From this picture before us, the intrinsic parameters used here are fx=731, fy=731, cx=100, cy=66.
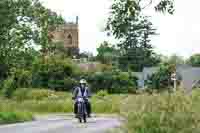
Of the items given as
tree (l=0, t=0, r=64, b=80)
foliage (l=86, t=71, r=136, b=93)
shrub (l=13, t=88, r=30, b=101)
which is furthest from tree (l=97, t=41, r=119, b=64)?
tree (l=0, t=0, r=64, b=80)

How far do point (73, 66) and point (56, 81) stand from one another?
3.39 m

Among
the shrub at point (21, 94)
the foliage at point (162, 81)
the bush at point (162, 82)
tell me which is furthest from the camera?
the shrub at point (21, 94)

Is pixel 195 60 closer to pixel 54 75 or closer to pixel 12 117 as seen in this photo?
pixel 54 75

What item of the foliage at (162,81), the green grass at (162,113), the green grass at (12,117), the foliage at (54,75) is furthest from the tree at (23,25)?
the foliage at (54,75)

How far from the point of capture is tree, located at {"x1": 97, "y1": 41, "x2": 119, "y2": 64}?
102 meters

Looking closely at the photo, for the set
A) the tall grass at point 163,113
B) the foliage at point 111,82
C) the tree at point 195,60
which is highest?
the tree at point 195,60

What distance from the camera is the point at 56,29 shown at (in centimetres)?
3222

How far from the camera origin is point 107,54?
106m

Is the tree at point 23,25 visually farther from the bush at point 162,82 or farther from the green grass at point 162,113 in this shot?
the green grass at point 162,113

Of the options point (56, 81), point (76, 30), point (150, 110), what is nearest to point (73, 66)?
point (56, 81)

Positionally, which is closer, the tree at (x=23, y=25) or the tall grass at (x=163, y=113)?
the tall grass at (x=163, y=113)

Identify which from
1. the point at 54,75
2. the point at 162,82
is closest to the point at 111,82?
the point at 54,75

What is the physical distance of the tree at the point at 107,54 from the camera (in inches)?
4001

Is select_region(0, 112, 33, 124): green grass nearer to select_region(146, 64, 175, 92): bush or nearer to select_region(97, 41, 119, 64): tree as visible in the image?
select_region(146, 64, 175, 92): bush
